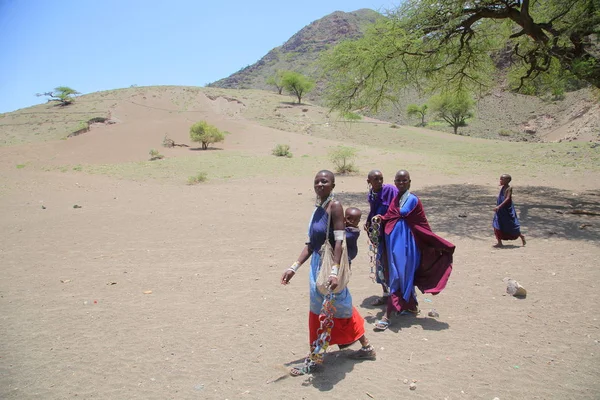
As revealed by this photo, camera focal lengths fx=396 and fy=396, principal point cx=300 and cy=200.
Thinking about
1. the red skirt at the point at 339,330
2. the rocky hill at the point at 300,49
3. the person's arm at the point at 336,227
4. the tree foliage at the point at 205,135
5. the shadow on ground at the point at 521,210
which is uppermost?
the rocky hill at the point at 300,49

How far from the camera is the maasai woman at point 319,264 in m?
3.20

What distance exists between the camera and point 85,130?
1399 inches

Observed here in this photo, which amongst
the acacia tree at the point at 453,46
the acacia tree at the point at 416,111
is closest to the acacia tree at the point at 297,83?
the acacia tree at the point at 416,111

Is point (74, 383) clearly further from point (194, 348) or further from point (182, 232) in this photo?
point (182, 232)

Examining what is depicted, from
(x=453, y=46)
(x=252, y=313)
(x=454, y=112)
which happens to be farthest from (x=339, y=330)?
(x=454, y=112)

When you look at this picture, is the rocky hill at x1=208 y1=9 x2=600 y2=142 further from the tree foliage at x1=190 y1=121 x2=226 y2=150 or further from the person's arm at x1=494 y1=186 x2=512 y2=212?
the person's arm at x1=494 y1=186 x2=512 y2=212

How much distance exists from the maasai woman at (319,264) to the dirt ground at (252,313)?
12.8 inches

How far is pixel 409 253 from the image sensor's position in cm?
426

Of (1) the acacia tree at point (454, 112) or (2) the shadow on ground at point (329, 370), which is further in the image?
(1) the acacia tree at point (454, 112)

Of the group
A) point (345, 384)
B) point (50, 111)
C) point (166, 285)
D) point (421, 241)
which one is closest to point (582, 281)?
point (421, 241)

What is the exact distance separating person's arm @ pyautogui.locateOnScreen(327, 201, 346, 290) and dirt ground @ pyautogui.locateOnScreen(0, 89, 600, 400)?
0.90 metres

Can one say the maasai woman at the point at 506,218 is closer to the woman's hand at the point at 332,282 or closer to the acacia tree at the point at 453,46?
the acacia tree at the point at 453,46

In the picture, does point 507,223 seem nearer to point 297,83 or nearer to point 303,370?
point 303,370

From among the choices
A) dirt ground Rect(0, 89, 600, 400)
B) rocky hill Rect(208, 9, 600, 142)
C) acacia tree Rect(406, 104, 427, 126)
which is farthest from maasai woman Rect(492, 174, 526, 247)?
acacia tree Rect(406, 104, 427, 126)
